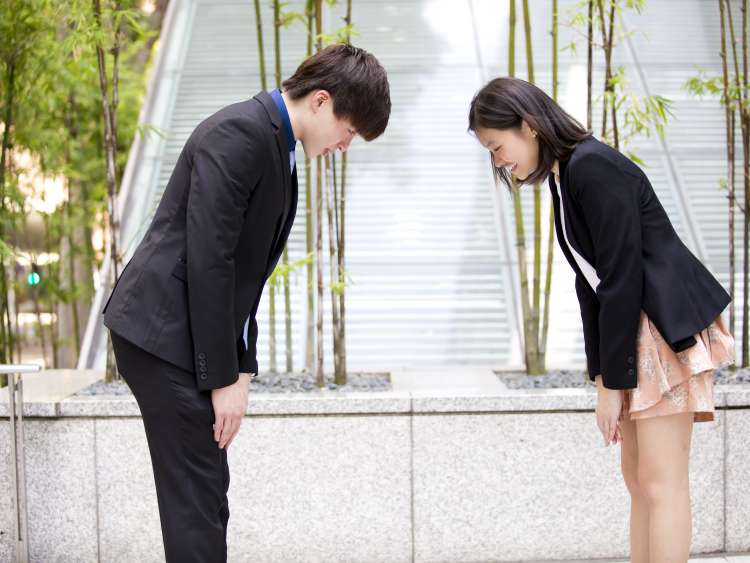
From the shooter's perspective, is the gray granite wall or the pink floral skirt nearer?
the pink floral skirt

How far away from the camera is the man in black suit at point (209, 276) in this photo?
6.34 feet

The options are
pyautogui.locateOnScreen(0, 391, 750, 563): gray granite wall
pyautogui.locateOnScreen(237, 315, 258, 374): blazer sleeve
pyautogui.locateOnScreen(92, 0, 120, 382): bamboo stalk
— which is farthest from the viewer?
pyautogui.locateOnScreen(92, 0, 120, 382): bamboo stalk

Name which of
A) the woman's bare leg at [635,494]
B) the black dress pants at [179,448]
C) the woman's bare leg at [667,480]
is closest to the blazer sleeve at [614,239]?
the woman's bare leg at [667,480]

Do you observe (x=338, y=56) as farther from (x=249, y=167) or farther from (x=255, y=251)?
(x=255, y=251)

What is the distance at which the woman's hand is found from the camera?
7.55 ft

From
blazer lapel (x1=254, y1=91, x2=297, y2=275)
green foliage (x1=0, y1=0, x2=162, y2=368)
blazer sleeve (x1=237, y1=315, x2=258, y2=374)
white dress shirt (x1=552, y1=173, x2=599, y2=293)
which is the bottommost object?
blazer sleeve (x1=237, y1=315, x2=258, y2=374)

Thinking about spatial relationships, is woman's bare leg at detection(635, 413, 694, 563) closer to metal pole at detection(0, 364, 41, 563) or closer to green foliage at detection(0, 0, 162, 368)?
metal pole at detection(0, 364, 41, 563)

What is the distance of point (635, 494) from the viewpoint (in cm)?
250

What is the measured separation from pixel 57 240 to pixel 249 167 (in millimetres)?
5011

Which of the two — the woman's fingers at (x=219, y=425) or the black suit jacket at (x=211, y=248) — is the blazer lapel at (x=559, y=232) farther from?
the woman's fingers at (x=219, y=425)

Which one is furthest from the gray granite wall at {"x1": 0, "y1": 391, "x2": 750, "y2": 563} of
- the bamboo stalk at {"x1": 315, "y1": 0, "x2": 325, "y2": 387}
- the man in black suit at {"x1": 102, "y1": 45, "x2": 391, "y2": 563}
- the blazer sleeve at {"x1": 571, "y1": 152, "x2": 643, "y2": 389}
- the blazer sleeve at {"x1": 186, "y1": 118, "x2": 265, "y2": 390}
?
the blazer sleeve at {"x1": 186, "y1": 118, "x2": 265, "y2": 390}

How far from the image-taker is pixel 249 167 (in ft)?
6.44

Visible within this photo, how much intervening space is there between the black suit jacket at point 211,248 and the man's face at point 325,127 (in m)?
0.08

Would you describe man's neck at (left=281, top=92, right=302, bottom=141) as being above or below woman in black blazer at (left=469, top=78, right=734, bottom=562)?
above
